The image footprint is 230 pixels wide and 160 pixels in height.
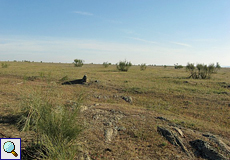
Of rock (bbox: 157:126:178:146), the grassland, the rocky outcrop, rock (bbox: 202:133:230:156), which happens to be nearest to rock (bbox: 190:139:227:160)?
the rocky outcrop

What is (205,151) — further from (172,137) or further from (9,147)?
(9,147)

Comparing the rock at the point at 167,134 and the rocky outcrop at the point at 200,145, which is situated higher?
the rock at the point at 167,134

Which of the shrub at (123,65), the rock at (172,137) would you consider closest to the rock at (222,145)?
the rock at (172,137)

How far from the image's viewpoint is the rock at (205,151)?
176 inches

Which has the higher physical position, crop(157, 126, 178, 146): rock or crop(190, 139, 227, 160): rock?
crop(157, 126, 178, 146): rock

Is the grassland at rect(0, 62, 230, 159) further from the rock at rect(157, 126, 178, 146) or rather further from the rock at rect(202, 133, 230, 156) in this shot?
the rock at rect(202, 133, 230, 156)

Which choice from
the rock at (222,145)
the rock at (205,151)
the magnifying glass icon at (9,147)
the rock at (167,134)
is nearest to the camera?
the magnifying glass icon at (9,147)

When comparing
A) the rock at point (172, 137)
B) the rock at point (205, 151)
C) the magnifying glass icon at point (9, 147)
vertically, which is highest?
the magnifying glass icon at point (9, 147)

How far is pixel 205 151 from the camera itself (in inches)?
183

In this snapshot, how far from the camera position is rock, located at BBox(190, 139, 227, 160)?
4.48 m

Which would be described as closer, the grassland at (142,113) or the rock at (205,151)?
the grassland at (142,113)

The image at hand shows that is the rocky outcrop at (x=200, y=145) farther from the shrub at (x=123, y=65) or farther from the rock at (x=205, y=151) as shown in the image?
the shrub at (x=123, y=65)

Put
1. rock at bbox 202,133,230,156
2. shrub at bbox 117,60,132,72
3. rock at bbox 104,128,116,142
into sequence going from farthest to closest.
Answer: shrub at bbox 117,60,132,72 → rock at bbox 202,133,230,156 → rock at bbox 104,128,116,142

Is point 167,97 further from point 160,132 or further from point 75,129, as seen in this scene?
point 75,129
